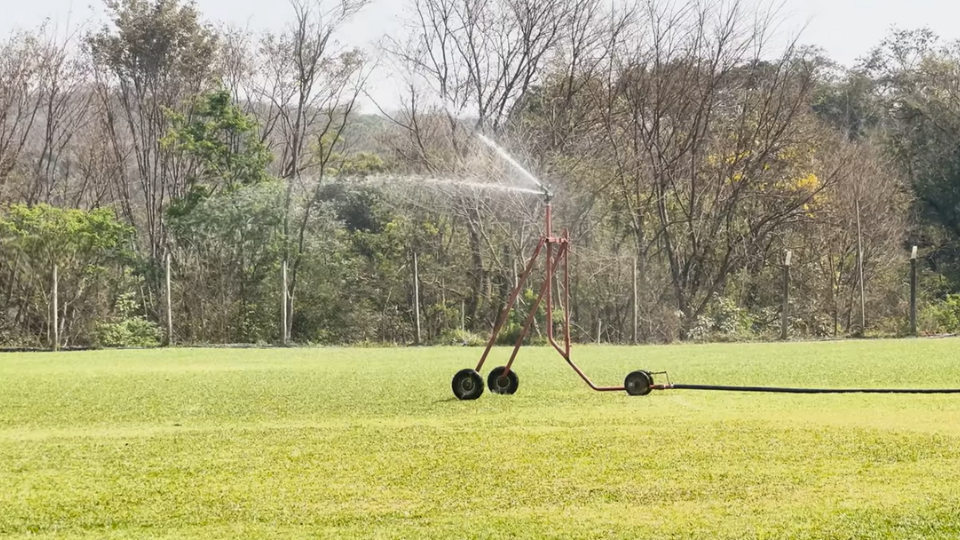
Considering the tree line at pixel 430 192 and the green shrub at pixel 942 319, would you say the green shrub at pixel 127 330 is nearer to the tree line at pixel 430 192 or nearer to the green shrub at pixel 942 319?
the tree line at pixel 430 192

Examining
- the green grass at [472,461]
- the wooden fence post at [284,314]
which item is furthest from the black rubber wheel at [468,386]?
the wooden fence post at [284,314]

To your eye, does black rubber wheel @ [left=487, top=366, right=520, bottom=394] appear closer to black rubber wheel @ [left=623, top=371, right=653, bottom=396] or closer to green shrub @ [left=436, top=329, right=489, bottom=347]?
black rubber wheel @ [left=623, top=371, right=653, bottom=396]

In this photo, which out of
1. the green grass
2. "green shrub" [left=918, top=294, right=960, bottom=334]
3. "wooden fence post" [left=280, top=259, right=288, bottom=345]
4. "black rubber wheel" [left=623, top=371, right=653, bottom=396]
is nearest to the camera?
the green grass

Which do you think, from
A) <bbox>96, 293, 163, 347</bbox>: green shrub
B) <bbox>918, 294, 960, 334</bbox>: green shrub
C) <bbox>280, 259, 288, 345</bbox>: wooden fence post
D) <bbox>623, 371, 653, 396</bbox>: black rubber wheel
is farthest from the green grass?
<bbox>918, 294, 960, 334</bbox>: green shrub

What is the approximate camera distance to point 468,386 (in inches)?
323

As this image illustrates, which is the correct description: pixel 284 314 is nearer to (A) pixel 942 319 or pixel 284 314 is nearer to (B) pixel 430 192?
(B) pixel 430 192

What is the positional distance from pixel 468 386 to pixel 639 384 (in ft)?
3.78

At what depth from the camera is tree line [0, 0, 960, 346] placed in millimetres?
19297

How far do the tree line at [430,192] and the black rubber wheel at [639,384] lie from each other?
10586 millimetres

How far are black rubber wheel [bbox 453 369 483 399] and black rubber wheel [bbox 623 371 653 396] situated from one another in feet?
3.29

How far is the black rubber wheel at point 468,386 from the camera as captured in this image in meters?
8.20

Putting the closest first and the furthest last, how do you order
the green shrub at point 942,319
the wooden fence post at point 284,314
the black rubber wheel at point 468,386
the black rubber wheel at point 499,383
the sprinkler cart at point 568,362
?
the sprinkler cart at point 568,362 < the black rubber wheel at point 468,386 < the black rubber wheel at point 499,383 < the wooden fence post at point 284,314 < the green shrub at point 942,319

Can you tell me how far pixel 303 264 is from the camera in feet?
65.7

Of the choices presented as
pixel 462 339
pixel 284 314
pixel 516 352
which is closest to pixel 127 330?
pixel 284 314
